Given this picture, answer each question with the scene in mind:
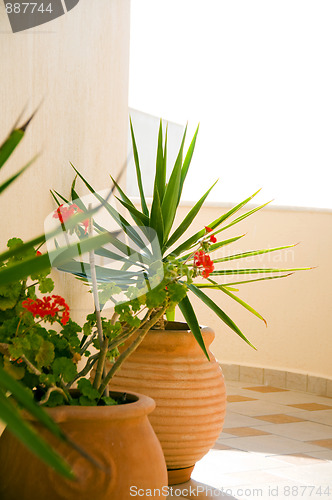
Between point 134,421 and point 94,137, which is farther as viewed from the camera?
point 94,137

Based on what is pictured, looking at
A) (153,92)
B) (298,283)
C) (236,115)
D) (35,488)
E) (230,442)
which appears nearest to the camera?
(35,488)

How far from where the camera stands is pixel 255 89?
19.1 ft

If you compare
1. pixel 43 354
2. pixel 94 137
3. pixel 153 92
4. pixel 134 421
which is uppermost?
pixel 153 92

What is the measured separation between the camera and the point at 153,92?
6.89 metres

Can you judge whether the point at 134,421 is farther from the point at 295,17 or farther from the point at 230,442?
the point at 295,17

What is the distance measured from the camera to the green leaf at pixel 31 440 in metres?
0.69

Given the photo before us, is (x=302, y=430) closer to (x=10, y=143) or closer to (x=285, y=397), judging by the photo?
(x=285, y=397)

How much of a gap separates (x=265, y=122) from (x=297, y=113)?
33cm

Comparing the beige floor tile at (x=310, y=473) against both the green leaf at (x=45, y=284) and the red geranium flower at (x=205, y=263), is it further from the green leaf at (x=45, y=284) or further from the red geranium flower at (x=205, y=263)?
the green leaf at (x=45, y=284)

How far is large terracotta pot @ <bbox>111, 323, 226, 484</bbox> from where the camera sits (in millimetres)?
2178

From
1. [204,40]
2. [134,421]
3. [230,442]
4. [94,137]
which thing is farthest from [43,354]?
[204,40]

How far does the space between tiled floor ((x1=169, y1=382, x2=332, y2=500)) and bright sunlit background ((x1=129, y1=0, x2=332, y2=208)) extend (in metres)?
2.09

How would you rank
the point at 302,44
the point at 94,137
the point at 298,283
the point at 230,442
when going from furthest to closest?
1. the point at 302,44
2. the point at 298,283
3. the point at 230,442
4. the point at 94,137

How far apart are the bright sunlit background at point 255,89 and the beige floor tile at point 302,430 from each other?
93.9 inches
